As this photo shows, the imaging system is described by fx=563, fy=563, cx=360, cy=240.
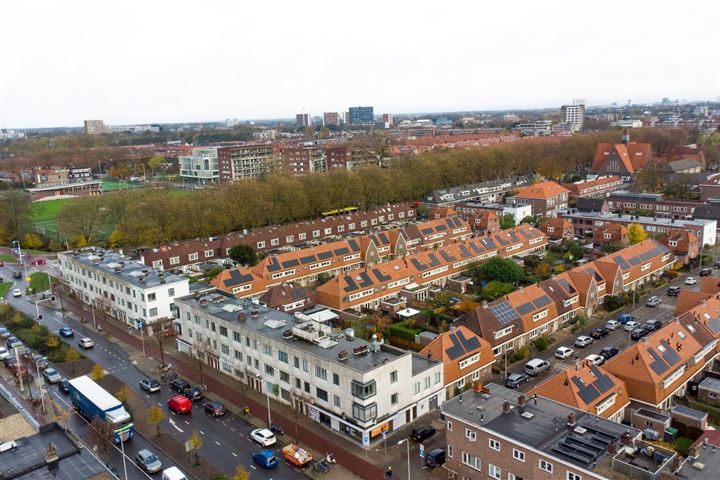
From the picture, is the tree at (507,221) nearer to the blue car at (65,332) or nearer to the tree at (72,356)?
the blue car at (65,332)

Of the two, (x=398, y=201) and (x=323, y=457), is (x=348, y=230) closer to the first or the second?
(x=398, y=201)

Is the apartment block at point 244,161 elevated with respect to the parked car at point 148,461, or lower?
elevated

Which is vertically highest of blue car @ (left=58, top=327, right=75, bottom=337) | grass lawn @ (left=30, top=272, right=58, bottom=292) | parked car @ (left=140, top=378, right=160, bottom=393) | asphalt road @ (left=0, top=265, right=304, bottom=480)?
grass lawn @ (left=30, top=272, right=58, bottom=292)

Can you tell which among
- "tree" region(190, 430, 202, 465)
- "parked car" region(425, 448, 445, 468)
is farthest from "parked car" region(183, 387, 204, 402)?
"parked car" region(425, 448, 445, 468)

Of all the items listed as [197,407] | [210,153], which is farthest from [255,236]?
[210,153]

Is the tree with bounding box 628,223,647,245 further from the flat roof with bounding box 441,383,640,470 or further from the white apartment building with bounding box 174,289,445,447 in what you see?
the flat roof with bounding box 441,383,640,470

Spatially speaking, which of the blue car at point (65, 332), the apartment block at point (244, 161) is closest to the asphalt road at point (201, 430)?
the blue car at point (65, 332)

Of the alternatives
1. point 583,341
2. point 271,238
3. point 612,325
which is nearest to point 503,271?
point 612,325
